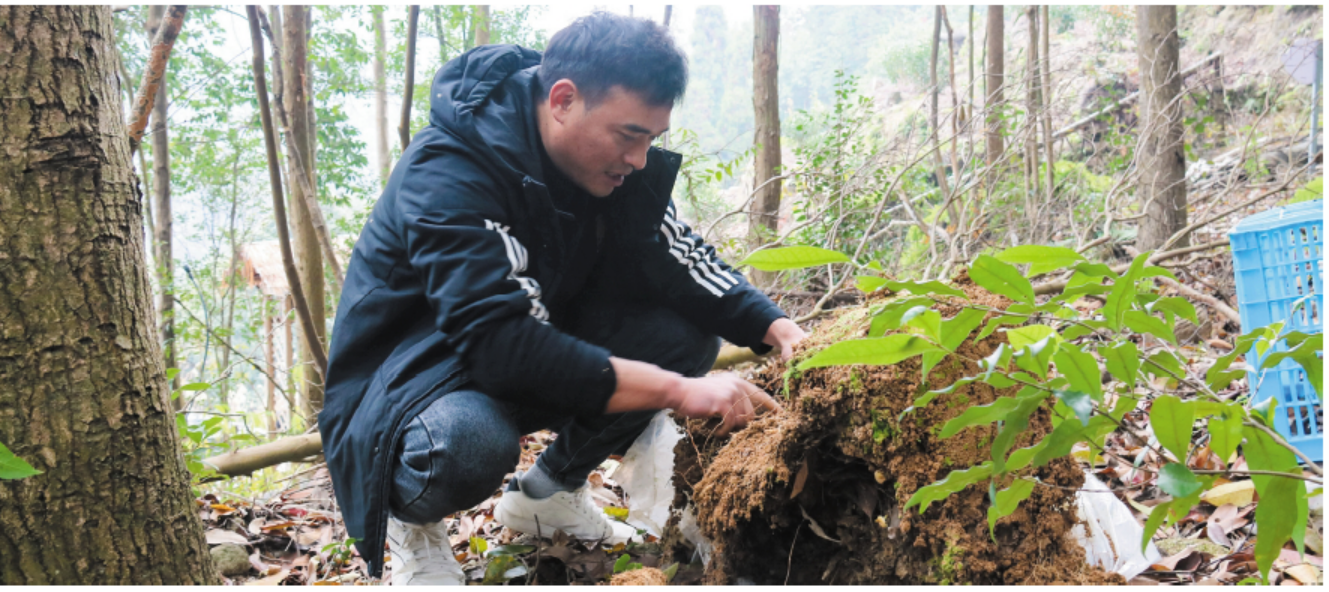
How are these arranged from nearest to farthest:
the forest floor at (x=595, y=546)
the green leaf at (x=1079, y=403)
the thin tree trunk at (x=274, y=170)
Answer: the green leaf at (x=1079, y=403) < the forest floor at (x=595, y=546) < the thin tree trunk at (x=274, y=170)

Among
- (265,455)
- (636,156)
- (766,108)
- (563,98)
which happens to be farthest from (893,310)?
(766,108)

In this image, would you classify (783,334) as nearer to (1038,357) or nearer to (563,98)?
(563,98)

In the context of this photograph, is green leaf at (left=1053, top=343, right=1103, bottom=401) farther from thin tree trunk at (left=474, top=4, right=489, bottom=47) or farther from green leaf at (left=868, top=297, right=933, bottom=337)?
thin tree trunk at (left=474, top=4, right=489, bottom=47)

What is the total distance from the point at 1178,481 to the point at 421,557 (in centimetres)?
162

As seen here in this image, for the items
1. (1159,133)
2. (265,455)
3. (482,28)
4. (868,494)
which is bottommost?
(265,455)

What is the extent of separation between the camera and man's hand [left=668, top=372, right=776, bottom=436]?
5.48 feet

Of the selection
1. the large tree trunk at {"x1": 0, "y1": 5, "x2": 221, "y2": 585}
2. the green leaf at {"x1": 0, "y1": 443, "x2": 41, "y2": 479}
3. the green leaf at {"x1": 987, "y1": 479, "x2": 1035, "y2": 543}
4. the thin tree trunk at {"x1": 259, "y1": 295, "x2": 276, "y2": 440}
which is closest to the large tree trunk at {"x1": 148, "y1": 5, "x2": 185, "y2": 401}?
the thin tree trunk at {"x1": 259, "y1": 295, "x2": 276, "y2": 440}

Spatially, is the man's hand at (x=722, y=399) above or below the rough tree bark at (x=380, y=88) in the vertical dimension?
below

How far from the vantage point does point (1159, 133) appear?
170 inches

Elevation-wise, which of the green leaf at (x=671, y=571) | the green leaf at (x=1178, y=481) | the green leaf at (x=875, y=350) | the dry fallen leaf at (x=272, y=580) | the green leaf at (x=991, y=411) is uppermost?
the green leaf at (x=875, y=350)

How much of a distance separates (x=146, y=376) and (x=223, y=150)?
11385mm

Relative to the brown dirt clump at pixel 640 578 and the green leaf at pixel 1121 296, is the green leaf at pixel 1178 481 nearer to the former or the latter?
the green leaf at pixel 1121 296

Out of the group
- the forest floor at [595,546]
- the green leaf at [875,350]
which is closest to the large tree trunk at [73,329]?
the forest floor at [595,546]

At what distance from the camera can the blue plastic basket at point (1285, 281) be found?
220cm
